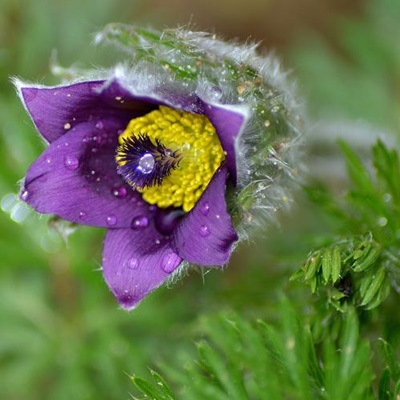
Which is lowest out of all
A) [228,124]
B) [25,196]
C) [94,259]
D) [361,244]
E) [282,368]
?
[94,259]

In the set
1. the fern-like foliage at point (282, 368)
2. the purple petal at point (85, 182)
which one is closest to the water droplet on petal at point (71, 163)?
the purple petal at point (85, 182)

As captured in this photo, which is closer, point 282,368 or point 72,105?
point 282,368

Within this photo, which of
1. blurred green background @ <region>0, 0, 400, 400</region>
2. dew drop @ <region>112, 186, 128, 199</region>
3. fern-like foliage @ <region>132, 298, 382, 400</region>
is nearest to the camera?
fern-like foliage @ <region>132, 298, 382, 400</region>

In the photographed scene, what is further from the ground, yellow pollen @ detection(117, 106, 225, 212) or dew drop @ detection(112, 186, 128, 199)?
yellow pollen @ detection(117, 106, 225, 212)

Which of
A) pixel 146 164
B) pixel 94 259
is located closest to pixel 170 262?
pixel 146 164

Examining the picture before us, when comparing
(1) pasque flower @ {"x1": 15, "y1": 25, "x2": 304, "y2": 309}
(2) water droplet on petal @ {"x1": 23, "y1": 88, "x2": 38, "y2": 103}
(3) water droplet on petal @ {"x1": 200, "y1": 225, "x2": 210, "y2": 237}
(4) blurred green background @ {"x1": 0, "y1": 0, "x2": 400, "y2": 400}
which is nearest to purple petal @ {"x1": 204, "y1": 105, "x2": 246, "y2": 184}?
(1) pasque flower @ {"x1": 15, "y1": 25, "x2": 304, "y2": 309}

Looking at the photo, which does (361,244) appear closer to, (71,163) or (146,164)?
(146,164)

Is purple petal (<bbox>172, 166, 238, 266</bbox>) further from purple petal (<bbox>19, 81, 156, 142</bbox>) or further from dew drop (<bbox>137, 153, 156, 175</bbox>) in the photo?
purple petal (<bbox>19, 81, 156, 142</bbox>)

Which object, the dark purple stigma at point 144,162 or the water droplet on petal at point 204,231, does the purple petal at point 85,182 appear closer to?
the dark purple stigma at point 144,162
